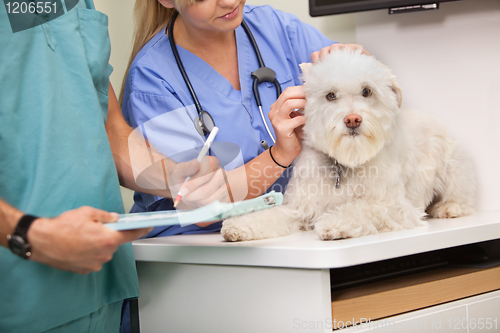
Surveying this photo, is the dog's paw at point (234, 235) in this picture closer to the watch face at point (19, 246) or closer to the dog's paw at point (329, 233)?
the dog's paw at point (329, 233)

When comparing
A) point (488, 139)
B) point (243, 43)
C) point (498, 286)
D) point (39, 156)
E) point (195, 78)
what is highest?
point (243, 43)

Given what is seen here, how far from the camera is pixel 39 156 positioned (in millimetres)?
729

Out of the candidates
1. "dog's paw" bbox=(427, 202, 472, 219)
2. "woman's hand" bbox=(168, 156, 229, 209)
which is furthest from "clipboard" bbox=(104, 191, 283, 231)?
"dog's paw" bbox=(427, 202, 472, 219)

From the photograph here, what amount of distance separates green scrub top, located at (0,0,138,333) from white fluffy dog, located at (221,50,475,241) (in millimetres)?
278

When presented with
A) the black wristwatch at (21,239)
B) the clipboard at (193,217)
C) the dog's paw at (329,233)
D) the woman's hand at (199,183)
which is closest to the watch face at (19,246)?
the black wristwatch at (21,239)

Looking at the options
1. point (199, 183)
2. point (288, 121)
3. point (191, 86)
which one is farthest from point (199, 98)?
point (199, 183)

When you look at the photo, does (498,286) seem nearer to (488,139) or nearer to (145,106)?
(488,139)

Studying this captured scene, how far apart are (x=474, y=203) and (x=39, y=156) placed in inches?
48.5

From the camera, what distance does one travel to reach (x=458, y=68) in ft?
4.23

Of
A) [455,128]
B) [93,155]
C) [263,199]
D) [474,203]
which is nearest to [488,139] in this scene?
[455,128]

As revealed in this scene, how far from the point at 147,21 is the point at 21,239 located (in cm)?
98

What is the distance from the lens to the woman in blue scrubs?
1052mm

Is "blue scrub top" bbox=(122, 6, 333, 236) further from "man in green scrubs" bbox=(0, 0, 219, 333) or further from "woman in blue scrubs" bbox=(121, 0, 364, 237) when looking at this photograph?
"man in green scrubs" bbox=(0, 0, 219, 333)

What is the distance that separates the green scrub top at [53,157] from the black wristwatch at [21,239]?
0.09 meters
